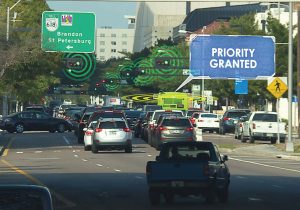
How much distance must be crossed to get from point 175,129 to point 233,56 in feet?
66.7

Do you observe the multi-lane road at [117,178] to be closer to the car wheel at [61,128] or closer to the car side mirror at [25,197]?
the car side mirror at [25,197]

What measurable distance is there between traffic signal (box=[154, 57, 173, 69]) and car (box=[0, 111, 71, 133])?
1320 inches

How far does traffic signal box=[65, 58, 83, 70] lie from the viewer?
6855cm

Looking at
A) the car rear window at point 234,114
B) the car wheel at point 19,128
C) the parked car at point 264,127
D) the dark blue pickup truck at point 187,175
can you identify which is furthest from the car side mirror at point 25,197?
the car wheel at point 19,128

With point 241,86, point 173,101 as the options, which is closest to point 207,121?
point 241,86

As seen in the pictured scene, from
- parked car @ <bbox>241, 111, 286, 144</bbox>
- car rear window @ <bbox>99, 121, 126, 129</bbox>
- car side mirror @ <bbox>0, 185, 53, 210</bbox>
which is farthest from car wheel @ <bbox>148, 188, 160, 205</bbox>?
parked car @ <bbox>241, 111, 286, 144</bbox>

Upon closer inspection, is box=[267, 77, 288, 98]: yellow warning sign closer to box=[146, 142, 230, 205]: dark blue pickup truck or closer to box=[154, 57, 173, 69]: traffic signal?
box=[146, 142, 230, 205]: dark blue pickup truck

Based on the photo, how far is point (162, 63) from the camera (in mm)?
104500

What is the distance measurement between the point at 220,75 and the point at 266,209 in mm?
46867

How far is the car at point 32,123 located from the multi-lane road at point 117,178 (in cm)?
1760

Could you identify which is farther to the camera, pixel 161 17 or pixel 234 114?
pixel 161 17

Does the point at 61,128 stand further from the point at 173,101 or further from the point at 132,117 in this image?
the point at 173,101

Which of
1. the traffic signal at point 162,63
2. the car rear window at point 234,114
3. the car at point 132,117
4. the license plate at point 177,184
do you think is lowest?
the license plate at point 177,184

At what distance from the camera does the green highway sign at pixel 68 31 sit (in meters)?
52.7
